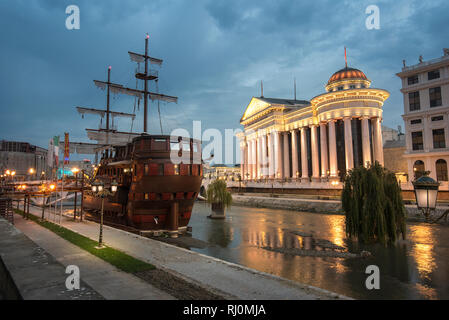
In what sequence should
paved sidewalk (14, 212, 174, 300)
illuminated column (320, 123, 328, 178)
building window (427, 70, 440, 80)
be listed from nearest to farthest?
paved sidewalk (14, 212, 174, 300) < building window (427, 70, 440, 80) < illuminated column (320, 123, 328, 178)

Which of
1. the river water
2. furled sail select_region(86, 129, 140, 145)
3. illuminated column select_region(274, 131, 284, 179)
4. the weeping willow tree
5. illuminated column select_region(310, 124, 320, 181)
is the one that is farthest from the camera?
illuminated column select_region(274, 131, 284, 179)

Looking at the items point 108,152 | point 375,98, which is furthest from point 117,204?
point 375,98

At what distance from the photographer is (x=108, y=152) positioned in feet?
101

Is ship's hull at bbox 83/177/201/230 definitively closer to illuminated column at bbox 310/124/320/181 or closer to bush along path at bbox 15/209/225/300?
bush along path at bbox 15/209/225/300

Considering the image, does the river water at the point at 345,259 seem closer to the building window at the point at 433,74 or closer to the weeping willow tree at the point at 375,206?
the weeping willow tree at the point at 375,206

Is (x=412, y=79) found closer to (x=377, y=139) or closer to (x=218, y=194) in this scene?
(x=377, y=139)

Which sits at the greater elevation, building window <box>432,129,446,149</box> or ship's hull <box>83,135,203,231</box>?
building window <box>432,129,446,149</box>

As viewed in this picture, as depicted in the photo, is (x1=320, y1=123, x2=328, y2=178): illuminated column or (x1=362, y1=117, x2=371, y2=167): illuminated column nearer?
(x1=362, y1=117, x2=371, y2=167): illuminated column

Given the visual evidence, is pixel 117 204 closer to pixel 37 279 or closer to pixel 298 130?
pixel 37 279

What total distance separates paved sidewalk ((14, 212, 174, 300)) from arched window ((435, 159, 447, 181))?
4410 centimetres

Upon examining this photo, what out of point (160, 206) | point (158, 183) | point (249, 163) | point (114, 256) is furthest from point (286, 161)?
point (114, 256)

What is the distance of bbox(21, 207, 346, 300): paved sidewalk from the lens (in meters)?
7.17

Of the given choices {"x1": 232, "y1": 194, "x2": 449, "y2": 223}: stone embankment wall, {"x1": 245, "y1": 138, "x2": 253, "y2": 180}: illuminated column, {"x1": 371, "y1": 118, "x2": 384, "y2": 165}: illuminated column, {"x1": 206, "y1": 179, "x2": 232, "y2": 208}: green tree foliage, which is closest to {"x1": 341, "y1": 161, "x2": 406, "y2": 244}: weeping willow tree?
{"x1": 232, "y1": 194, "x2": 449, "y2": 223}: stone embankment wall
